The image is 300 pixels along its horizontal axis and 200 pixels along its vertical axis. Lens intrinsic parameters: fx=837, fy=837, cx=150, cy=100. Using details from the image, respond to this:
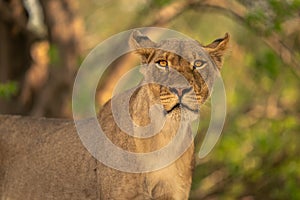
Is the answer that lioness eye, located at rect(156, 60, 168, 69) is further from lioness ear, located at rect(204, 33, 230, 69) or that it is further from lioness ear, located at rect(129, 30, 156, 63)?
lioness ear, located at rect(204, 33, 230, 69)

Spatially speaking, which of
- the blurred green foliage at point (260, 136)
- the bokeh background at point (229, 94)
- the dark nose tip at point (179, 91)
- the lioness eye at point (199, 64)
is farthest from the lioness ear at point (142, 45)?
the bokeh background at point (229, 94)

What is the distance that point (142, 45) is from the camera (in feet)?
18.1

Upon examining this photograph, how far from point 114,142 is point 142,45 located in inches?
29.1

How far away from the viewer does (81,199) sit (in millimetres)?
5871

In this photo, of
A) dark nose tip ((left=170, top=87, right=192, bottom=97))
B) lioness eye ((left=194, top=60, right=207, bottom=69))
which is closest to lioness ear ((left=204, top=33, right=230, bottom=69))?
lioness eye ((left=194, top=60, right=207, bottom=69))

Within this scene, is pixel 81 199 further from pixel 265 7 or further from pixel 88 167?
pixel 265 7

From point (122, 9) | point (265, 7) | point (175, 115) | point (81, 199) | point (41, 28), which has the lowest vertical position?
point (122, 9)

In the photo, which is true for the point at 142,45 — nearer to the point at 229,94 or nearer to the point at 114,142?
the point at 114,142

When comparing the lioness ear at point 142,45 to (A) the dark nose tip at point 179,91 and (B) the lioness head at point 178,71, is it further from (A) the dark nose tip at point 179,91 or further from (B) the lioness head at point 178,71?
(A) the dark nose tip at point 179,91

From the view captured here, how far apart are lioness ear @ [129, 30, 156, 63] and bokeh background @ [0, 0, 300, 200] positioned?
4.07 m

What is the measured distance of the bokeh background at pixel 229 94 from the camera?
33.5 feet

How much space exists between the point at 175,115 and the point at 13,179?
66.2 inches

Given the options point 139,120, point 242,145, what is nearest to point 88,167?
point 139,120

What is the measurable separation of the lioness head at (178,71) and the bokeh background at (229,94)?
4.14 meters
